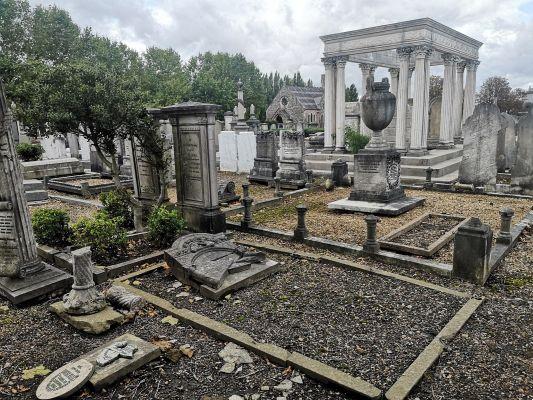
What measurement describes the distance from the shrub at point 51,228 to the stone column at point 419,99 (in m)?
14.2

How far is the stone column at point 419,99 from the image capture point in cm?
1652

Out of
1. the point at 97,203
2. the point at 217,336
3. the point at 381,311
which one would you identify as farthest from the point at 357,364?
the point at 97,203

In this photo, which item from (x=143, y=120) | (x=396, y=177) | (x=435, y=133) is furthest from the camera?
(x=435, y=133)

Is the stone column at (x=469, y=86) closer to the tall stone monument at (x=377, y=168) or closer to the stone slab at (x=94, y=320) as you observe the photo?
the tall stone monument at (x=377, y=168)

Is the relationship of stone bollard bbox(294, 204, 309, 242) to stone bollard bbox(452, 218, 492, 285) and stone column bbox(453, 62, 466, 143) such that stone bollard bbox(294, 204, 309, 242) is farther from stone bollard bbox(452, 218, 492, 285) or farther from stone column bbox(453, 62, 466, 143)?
stone column bbox(453, 62, 466, 143)

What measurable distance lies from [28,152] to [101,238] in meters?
13.1

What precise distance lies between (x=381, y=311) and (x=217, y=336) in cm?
191

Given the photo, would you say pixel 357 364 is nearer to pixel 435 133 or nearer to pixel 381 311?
pixel 381 311

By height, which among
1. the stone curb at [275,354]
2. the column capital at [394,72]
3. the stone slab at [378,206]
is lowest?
the stone curb at [275,354]

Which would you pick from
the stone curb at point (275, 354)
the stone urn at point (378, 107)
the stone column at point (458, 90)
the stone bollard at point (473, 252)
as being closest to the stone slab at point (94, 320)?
the stone curb at point (275, 354)

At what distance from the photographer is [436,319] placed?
4.35 m

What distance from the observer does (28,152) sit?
53.9ft

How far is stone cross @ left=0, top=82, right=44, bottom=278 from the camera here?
4703 mm

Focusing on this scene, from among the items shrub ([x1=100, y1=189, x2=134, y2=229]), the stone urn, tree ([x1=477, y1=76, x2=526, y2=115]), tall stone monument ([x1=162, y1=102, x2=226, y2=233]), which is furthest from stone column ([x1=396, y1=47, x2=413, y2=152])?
tree ([x1=477, y1=76, x2=526, y2=115])
